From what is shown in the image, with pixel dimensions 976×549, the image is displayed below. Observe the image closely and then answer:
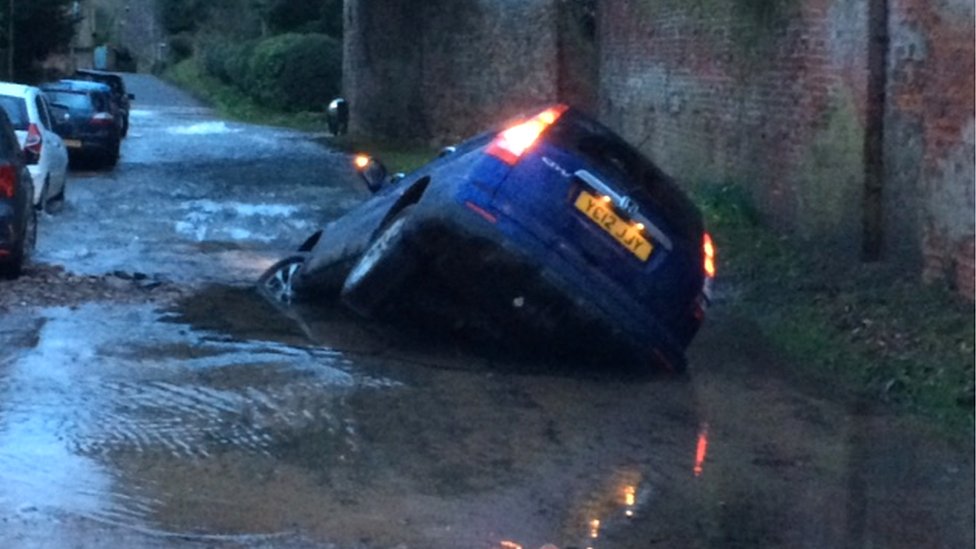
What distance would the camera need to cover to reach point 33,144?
17.8m

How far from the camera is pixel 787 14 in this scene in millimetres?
13461

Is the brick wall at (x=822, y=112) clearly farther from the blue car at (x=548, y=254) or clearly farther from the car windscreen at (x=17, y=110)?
the car windscreen at (x=17, y=110)

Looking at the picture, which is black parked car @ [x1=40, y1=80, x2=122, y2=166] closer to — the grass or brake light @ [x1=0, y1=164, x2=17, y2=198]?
brake light @ [x1=0, y1=164, x2=17, y2=198]

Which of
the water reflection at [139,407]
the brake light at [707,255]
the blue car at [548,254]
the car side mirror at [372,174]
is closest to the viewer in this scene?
the water reflection at [139,407]

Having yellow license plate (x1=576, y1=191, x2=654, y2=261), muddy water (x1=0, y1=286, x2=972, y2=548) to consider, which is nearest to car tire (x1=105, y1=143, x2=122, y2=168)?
muddy water (x1=0, y1=286, x2=972, y2=548)

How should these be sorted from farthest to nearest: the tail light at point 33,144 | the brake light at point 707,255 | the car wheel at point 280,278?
1. the tail light at point 33,144
2. the car wheel at point 280,278
3. the brake light at point 707,255

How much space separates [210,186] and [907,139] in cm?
1268

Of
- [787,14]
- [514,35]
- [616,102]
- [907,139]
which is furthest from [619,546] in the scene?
[514,35]

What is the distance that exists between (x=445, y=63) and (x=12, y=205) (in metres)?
18.7

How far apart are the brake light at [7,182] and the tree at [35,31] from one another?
75.3ft

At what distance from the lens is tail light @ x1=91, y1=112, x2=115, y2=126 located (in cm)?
2561

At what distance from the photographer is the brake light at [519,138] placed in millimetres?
9047

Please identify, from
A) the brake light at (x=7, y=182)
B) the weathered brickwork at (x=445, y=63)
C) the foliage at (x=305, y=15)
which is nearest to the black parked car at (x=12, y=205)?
the brake light at (x=7, y=182)

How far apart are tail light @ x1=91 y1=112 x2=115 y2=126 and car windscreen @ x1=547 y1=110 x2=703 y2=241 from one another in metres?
17.2
